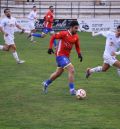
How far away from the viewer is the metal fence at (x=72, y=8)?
4600cm

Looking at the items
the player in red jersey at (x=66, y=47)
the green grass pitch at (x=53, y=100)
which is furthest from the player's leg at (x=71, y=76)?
the green grass pitch at (x=53, y=100)

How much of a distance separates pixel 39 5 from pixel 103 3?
21.5ft

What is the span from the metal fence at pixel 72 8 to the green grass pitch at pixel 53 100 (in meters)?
25.9

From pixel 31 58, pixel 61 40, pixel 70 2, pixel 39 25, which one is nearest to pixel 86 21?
pixel 39 25

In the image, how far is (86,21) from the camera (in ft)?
133

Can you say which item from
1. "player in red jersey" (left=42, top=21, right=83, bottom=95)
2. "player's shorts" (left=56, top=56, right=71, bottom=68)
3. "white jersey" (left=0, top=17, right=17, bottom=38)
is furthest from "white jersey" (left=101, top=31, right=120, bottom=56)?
"white jersey" (left=0, top=17, right=17, bottom=38)

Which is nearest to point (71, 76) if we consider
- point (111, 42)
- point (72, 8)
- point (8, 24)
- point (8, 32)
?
point (111, 42)

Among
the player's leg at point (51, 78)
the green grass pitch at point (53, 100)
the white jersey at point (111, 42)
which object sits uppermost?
the white jersey at point (111, 42)

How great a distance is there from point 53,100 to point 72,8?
34824mm

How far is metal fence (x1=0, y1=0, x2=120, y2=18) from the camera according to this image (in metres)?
46.0

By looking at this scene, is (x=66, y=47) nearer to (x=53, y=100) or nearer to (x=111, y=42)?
(x=53, y=100)

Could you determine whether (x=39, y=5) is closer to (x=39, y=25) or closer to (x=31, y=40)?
(x=39, y=25)

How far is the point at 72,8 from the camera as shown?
46781 mm

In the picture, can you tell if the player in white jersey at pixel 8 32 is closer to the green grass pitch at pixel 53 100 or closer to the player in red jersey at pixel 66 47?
the green grass pitch at pixel 53 100
